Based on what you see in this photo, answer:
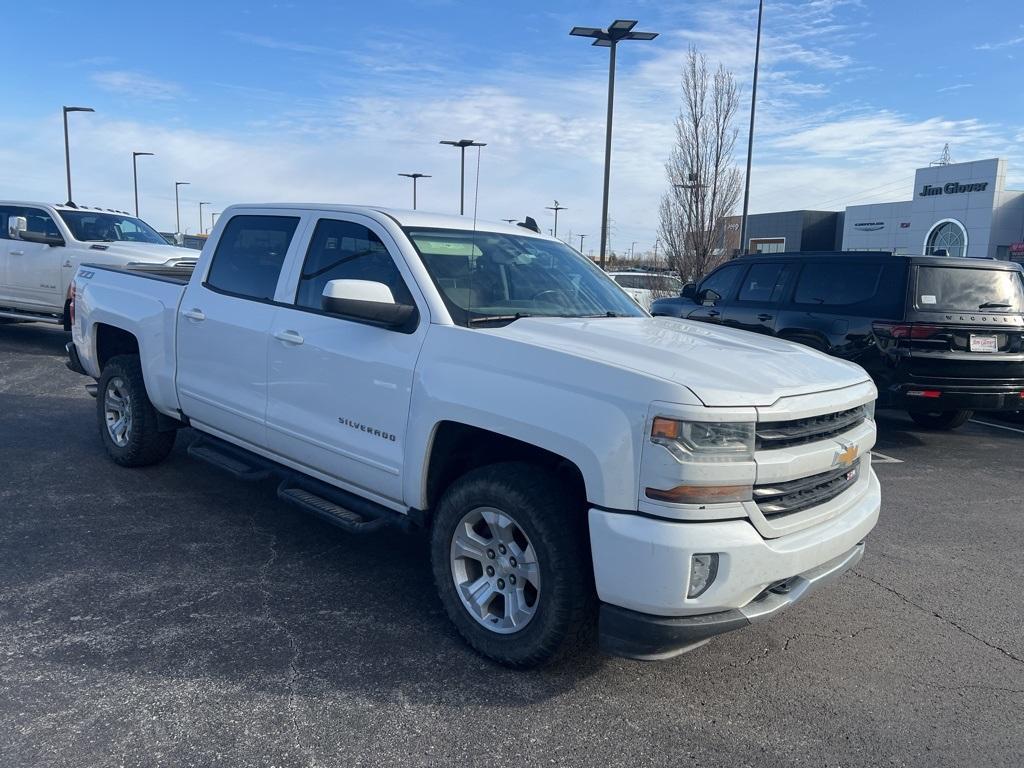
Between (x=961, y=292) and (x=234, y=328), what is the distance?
6548 millimetres

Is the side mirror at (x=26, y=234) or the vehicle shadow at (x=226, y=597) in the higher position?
the side mirror at (x=26, y=234)

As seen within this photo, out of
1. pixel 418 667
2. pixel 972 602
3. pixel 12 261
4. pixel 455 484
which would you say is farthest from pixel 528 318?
pixel 12 261

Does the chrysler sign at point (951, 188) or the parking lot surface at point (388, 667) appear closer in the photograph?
the parking lot surface at point (388, 667)

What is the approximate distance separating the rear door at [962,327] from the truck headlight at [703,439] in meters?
5.33

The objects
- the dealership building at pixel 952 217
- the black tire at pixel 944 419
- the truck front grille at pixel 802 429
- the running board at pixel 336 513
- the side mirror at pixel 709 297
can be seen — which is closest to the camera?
the truck front grille at pixel 802 429

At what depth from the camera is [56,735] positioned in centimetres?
284

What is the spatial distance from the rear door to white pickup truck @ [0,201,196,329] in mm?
9214

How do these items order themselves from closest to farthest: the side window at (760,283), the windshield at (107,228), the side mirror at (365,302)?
the side mirror at (365,302) < the side window at (760,283) < the windshield at (107,228)

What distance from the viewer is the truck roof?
428 cm

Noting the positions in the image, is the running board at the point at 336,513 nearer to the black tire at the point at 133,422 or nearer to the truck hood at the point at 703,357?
the truck hood at the point at 703,357

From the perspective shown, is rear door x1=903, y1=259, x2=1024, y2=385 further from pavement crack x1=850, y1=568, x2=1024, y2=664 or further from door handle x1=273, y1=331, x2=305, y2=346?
door handle x1=273, y1=331, x2=305, y2=346

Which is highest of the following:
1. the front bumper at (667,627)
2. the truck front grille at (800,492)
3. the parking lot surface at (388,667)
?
the truck front grille at (800,492)

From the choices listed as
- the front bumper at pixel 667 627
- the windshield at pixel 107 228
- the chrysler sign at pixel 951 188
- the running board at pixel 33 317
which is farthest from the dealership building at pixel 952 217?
the front bumper at pixel 667 627

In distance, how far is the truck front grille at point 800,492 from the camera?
3.03 m
